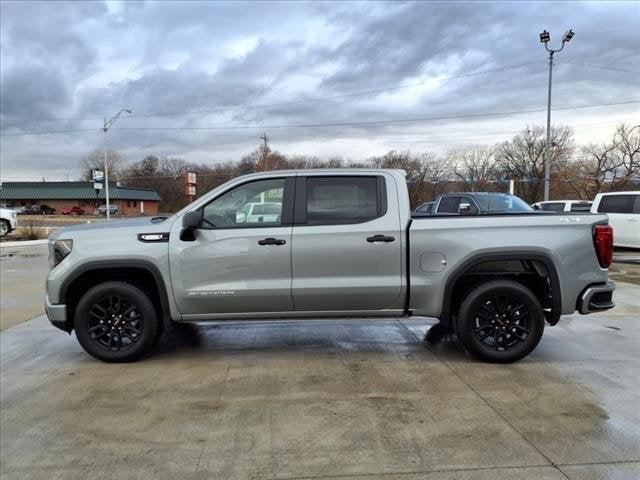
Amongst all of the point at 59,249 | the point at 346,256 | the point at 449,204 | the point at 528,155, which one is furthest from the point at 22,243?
the point at 528,155

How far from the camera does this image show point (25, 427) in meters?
3.88

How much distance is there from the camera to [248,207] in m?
5.19

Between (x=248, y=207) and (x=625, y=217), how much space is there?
575 inches

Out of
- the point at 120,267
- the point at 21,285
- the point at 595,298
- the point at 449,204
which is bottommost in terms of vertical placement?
the point at 21,285

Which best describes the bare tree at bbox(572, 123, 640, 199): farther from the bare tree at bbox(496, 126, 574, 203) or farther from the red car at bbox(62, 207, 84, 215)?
Result: the red car at bbox(62, 207, 84, 215)

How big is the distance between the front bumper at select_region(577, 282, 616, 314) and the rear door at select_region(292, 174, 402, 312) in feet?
5.72

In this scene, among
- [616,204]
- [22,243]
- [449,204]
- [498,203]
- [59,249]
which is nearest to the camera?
[59,249]

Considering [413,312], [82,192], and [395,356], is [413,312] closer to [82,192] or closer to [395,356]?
[395,356]

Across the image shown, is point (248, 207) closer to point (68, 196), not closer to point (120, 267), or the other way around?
point (120, 267)

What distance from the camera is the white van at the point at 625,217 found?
617 inches

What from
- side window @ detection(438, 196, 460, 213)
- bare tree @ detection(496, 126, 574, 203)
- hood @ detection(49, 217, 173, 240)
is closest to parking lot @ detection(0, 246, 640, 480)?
hood @ detection(49, 217, 173, 240)

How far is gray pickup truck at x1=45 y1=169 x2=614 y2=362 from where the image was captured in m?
4.99

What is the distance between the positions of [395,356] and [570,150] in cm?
6009

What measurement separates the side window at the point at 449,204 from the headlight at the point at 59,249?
11.6 metres
